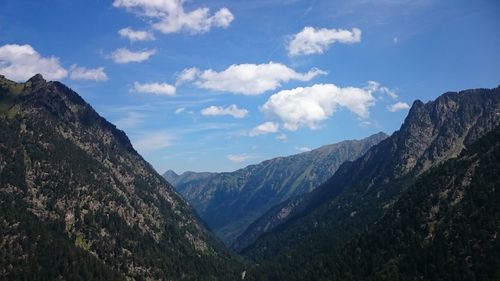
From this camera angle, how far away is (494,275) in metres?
198
